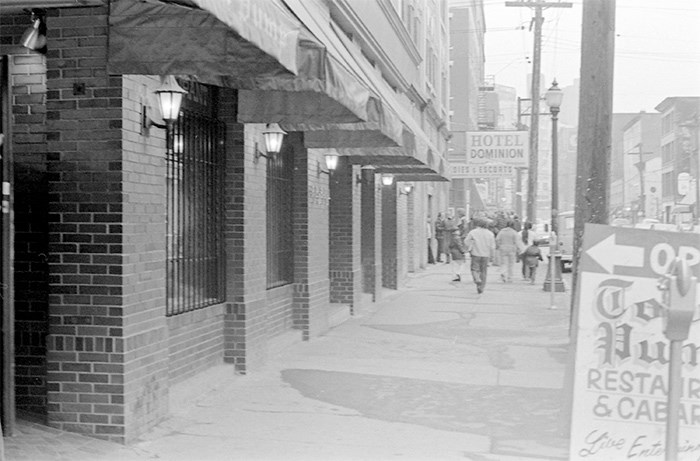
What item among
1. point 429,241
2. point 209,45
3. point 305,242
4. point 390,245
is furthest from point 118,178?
point 429,241

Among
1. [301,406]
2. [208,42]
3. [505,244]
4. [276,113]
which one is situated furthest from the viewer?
[505,244]

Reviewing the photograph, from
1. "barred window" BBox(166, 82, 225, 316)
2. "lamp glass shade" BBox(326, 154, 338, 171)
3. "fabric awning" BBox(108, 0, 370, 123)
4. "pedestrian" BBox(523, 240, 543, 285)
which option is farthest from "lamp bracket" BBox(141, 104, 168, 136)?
"pedestrian" BBox(523, 240, 543, 285)

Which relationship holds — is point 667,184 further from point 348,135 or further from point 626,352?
point 626,352

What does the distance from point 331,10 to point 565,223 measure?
26.0 metres

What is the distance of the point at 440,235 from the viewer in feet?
103

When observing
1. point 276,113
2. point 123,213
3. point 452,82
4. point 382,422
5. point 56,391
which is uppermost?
point 452,82

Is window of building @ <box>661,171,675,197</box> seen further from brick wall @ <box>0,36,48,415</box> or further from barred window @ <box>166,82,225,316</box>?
brick wall @ <box>0,36,48,415</box>

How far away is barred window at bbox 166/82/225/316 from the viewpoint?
7.85 m

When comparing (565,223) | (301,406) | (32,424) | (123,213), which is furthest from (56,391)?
(565,223)

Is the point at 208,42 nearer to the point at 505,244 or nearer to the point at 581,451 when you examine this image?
the point at 581,451

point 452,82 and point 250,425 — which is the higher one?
point 452,82

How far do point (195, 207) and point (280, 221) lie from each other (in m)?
3.11

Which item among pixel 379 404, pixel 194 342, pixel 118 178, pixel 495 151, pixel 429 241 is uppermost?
pixel 495 151

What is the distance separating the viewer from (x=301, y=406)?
25.6ft
